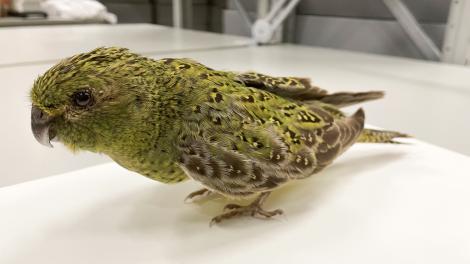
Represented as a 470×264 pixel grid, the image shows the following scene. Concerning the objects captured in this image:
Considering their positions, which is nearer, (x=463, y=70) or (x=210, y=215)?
(x=210, y=215)

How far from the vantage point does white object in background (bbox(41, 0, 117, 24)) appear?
511cm

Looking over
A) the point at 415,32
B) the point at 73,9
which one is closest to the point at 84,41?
the point at 73,9

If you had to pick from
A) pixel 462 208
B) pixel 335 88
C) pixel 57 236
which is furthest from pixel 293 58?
pixel 57 236

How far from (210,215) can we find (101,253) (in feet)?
→ 0.90

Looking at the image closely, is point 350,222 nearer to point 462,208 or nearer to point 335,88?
point 462,208

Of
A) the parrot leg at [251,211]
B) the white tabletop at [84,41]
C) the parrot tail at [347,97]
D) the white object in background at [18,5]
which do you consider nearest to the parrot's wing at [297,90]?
the parrot tail at [347,97]

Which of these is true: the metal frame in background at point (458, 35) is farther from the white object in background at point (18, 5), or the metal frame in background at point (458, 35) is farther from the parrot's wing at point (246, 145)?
the white object in background at point (18, 5)

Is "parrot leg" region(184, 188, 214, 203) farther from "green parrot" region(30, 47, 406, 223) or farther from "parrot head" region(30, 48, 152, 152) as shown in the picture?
"parrot head" region(30, 48, 152, 152)

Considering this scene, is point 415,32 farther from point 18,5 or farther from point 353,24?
point 18,5

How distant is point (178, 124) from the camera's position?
0.93m

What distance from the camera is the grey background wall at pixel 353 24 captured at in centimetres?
332

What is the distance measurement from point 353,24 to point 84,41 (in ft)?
8.18

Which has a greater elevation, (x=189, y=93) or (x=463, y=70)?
(x=189, y=93)

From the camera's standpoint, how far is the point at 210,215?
3.46 ft
